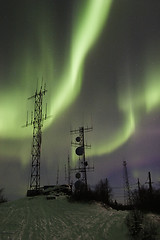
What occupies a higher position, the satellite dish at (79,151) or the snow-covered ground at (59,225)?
the satellite dish at (79,151)

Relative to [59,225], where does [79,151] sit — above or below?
above

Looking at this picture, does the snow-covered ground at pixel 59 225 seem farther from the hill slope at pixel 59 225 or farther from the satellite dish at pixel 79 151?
the satellite dish at pixel 79 151

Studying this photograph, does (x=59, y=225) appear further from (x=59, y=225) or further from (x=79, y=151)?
(x=79, y=151)

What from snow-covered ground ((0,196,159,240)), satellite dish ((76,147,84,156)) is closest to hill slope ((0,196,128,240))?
snow-covered ground ((0,196,159,240))

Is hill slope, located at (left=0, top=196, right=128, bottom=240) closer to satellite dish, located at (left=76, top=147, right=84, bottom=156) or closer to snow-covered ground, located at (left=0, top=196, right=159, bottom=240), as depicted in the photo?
snow-covered ground, located at (left=0, top=196, right=159, bottom=240)

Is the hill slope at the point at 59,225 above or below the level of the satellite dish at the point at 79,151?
below

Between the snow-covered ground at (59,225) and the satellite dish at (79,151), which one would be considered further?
the satellite dish at (79,151)

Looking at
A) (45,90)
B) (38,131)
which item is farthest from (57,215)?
(45,90)

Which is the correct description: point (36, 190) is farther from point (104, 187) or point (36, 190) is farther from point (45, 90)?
point (45, 90)

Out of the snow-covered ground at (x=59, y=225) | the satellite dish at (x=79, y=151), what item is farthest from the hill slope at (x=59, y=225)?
the satellite dish at (x=79, y=151)

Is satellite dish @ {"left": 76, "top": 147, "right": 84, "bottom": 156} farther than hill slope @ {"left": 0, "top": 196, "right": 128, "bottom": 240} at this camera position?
Yes

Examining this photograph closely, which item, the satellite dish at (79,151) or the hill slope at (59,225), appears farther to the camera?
the satellite dish at (79,151)

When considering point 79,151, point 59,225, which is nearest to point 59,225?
point 59,225

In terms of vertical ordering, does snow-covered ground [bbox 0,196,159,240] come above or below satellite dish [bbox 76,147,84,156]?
below
